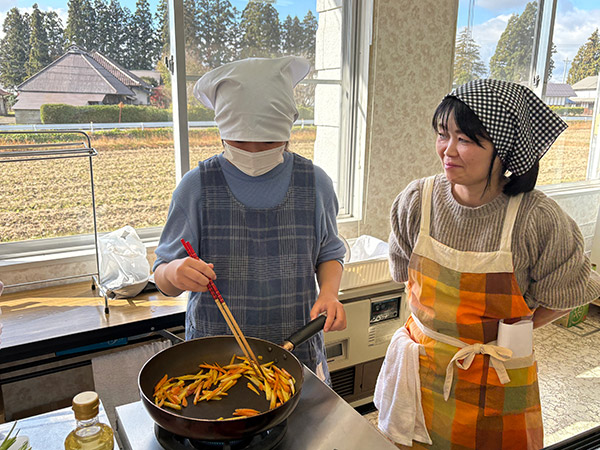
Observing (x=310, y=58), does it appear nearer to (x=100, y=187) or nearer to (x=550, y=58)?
(x=100, y=187)

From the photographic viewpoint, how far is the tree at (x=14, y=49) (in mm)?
1937

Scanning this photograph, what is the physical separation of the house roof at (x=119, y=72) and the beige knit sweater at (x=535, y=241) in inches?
61.0

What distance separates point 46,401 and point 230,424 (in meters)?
1.52

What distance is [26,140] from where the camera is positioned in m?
2.04

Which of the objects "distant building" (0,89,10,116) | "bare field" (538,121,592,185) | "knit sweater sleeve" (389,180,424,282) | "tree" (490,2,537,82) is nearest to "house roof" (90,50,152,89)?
"distant building" (0,89,10,116)

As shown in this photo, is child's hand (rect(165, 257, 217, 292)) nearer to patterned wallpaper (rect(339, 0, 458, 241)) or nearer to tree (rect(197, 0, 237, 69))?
tree (rect(197, 0, 237, 69))

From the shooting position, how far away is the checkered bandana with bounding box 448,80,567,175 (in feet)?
3.75

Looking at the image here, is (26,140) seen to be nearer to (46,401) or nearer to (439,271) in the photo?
(46,401)

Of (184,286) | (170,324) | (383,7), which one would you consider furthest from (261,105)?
(383,7)

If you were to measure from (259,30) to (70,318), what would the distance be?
1627 millimetres

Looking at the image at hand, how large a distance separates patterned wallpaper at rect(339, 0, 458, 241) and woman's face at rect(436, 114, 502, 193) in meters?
1.49

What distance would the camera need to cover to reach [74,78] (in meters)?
2.09

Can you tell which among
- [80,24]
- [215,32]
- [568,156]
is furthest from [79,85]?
[568,156]

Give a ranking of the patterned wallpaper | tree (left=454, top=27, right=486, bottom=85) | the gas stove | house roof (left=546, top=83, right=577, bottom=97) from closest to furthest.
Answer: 1. the gas stove
2. the patterned wallpaper
3. tree (left=454, top=27, right=486, bottom=85)
4. house roof (left=546, top=83, right=577, bottom=97)
